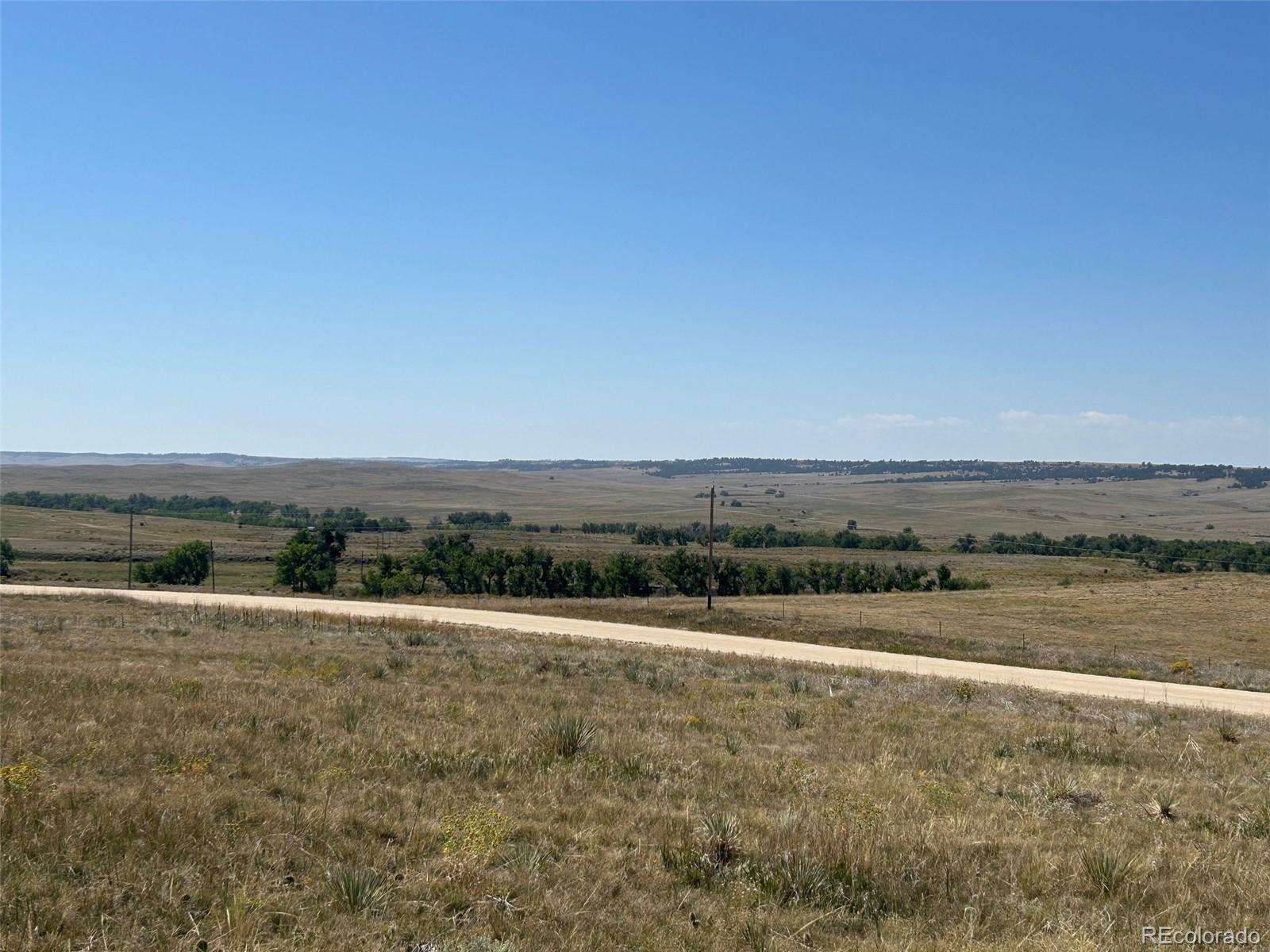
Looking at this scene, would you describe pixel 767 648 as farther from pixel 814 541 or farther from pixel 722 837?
pixel 814 541

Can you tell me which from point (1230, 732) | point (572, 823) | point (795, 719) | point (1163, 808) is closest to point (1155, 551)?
point (1230, 732)

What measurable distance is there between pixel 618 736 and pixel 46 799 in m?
7.21

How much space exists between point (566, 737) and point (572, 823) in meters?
3.19

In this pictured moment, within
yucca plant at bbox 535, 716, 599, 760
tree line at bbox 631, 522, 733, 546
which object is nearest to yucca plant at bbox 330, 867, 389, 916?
yucca plant at bbox 535, 716, 599, 760

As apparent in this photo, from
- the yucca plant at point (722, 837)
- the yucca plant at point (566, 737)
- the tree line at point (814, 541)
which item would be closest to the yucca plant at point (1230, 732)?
the yucca plant at point (566, 737)

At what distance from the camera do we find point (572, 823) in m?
8.77

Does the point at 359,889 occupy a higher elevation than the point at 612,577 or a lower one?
higher

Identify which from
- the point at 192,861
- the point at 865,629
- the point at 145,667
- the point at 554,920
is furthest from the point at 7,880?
the point at 865,629

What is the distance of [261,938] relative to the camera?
586 cm

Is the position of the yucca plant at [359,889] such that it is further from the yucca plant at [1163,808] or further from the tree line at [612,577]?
the tree line at [612,577]

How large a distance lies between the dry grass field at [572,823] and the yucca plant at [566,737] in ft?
0.20

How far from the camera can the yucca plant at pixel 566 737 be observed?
462 inches

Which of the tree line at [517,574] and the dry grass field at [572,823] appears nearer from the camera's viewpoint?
the dry grass field at [572,823]

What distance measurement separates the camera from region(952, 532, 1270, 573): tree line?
4626 inches
